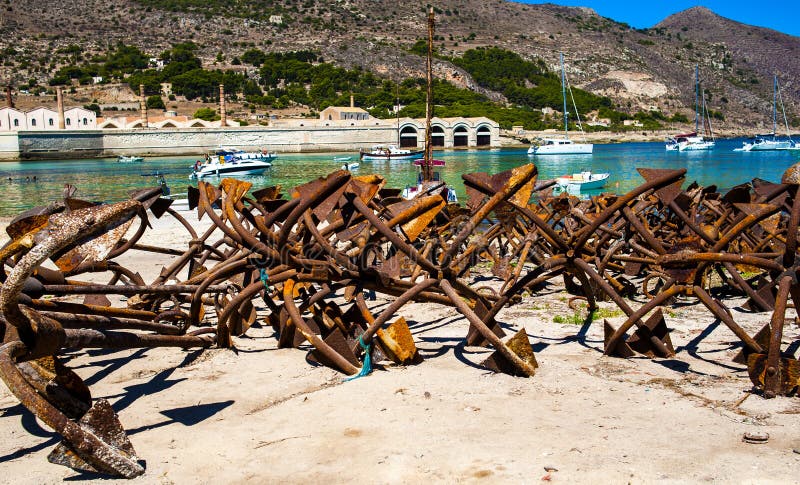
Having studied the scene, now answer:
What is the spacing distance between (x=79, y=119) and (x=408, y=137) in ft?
179

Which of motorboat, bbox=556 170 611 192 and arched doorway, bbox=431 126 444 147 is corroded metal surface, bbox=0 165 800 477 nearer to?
motorboat, bbox=556 170 611 192

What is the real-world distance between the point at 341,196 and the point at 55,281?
1.56 m

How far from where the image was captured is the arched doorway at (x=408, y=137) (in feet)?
360

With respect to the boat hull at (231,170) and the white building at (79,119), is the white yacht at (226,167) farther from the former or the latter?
the white building at (79,119)

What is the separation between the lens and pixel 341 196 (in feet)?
10.8

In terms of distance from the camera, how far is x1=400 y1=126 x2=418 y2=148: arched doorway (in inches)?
4321

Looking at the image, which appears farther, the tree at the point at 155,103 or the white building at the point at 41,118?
the tree at the point at 155,103

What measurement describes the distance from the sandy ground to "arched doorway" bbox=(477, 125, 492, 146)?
114 meters

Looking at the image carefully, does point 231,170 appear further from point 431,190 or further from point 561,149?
point 561,149

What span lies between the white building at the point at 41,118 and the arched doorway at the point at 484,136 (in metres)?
69.9

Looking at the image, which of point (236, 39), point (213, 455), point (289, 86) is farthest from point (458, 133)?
point (213, 455)

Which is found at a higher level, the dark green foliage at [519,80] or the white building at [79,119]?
the dark green foliage at [519,80]

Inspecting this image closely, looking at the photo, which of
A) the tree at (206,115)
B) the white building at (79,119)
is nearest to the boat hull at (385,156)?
the tree at (206,115)

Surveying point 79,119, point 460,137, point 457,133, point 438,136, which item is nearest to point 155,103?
point 79,119
